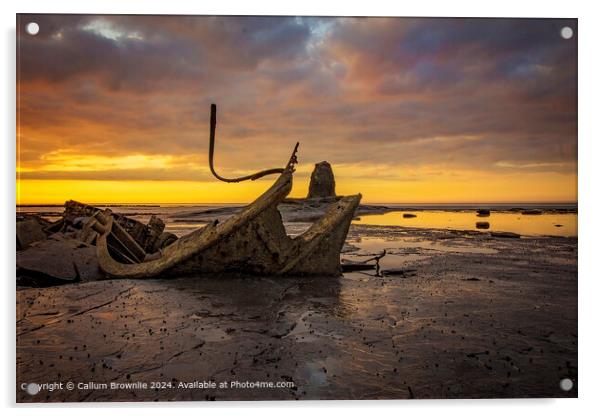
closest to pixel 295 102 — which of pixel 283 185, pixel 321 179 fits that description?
pixel 283 185

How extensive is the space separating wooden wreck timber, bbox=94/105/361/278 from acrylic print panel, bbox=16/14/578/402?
0.12 ft

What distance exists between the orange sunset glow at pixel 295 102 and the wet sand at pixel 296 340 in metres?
1.64

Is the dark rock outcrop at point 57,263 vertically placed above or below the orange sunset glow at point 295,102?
below

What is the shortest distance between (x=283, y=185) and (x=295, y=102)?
1.39 metres

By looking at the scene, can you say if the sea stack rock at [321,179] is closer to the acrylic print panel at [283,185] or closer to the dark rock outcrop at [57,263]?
the acrylic print panel at [283,185]

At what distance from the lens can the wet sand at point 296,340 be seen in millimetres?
4484

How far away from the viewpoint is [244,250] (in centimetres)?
696

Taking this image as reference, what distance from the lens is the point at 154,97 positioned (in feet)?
20.4

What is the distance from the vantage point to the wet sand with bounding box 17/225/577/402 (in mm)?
4484

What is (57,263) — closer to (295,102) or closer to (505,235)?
(295,102)

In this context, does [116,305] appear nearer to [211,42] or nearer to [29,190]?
[29,190]

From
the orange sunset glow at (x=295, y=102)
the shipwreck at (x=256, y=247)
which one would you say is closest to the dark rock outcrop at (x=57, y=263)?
the shipwreck at (x=256, y=247)

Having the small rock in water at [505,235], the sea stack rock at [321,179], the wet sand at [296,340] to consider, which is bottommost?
the wet sand at [296,340]
